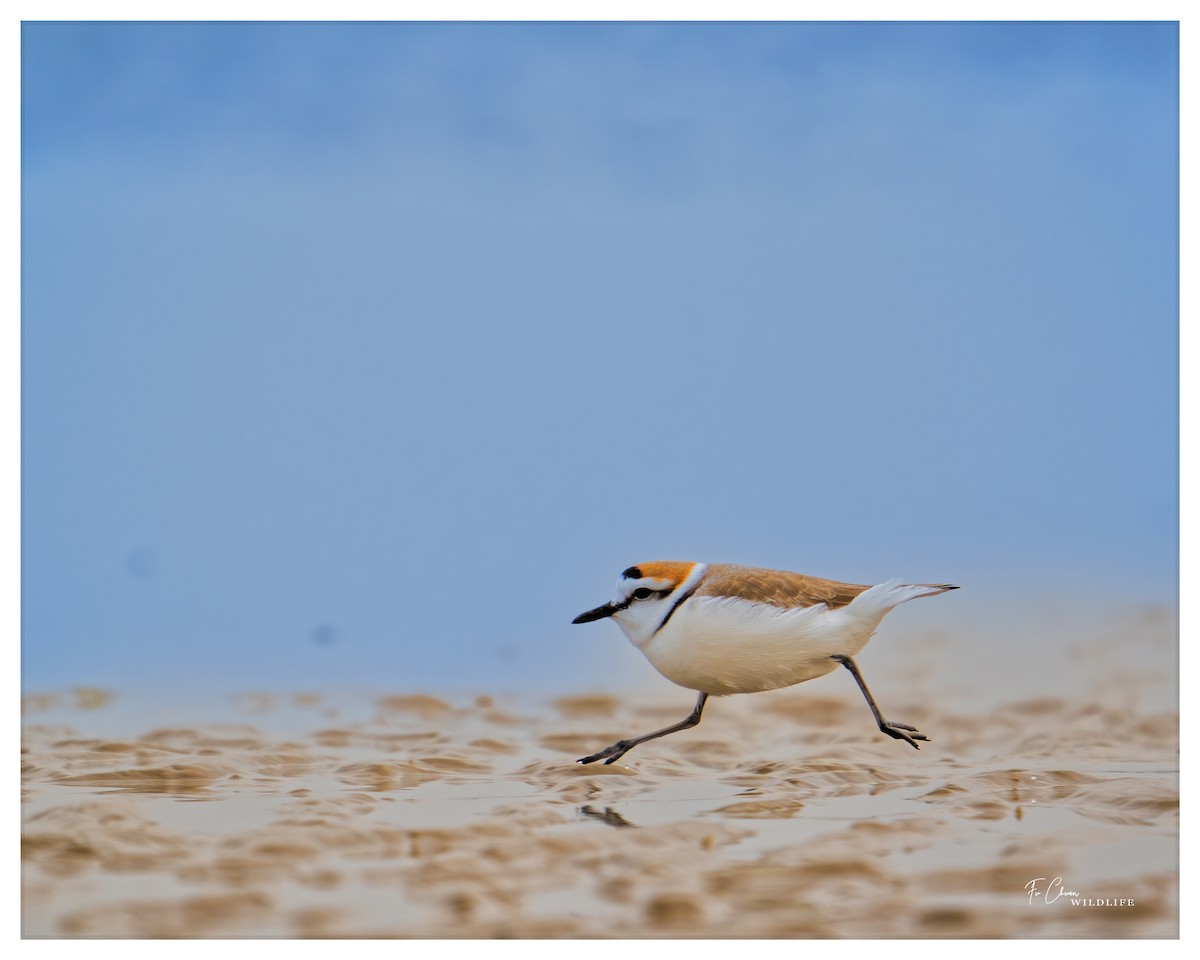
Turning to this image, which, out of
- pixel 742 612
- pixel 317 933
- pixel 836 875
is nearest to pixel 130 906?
pixel 317 933

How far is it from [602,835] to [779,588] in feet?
5.72

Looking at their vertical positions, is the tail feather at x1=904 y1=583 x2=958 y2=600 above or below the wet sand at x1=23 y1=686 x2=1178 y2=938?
above

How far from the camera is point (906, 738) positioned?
19.0 ft

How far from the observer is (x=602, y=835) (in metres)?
4.91

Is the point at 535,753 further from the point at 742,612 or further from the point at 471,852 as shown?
the point at 471,852

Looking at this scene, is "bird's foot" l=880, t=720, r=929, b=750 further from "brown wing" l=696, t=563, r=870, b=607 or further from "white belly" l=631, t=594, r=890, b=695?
"brown wing" l=696, t=563, r=870, b=607

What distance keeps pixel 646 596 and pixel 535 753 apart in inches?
56.9

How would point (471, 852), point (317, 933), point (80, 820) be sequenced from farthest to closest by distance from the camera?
point (80, 820), point (471, 852), point (317, 933)

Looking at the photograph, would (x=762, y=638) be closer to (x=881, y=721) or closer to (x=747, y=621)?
(x=747, y=621)

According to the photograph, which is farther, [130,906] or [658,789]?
[658,789]

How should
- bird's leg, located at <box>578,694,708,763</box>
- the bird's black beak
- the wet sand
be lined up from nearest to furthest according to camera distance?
the wet sand < the bird's black beak < bird's leg, located at <box>578,694,708,763</box>

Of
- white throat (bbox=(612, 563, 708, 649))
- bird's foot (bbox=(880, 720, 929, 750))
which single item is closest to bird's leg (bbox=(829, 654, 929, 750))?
bird's foot (bbox=(880, 720, 929, 750))

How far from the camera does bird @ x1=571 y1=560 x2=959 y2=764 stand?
5820 mm

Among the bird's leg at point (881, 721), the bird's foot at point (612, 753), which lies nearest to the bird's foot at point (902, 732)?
the bird's leg at point (881, 721)
